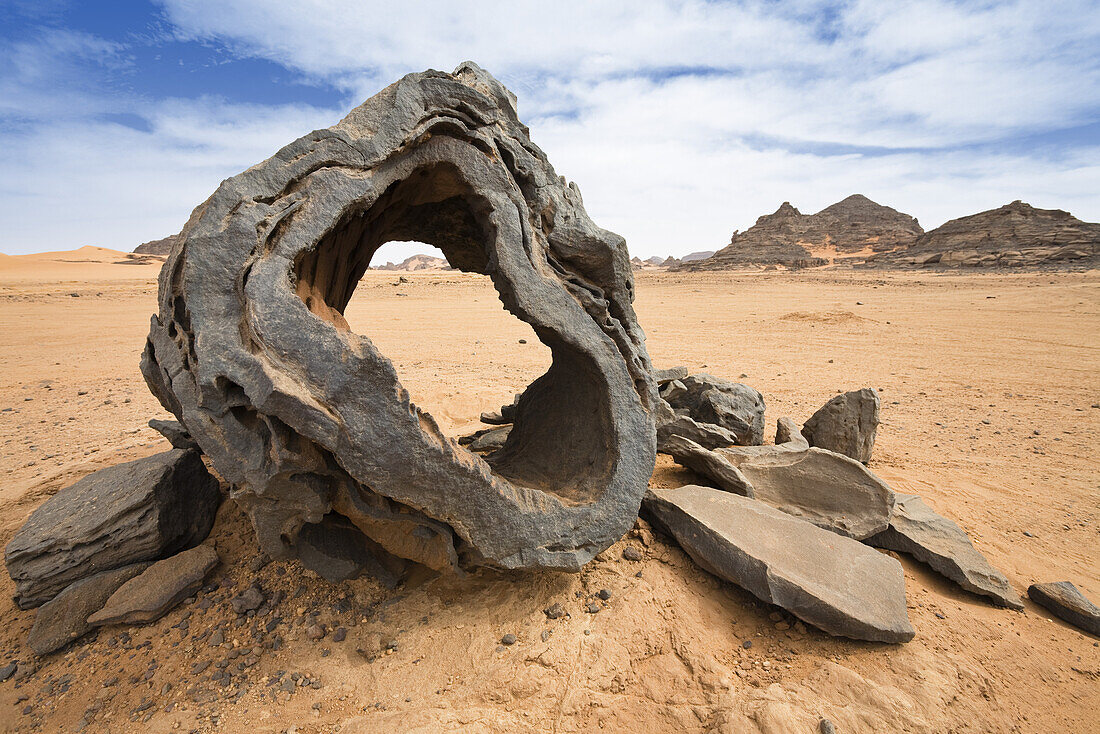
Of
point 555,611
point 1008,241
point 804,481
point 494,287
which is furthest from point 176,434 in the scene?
point 1008,241

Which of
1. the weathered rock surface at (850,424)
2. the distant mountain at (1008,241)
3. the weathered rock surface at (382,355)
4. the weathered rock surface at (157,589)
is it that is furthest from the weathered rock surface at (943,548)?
the distant mountain at (1008,241)

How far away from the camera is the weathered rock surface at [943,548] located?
10.0 ft

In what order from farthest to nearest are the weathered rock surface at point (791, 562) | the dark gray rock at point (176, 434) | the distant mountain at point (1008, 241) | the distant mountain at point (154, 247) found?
the distant mountain at point (154, 247)
the distant mountain at point (1008, 241)
the dark gray rock at point (176, 434)
the weathered rock surface at point (791, 562)

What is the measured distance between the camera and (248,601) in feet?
9.05

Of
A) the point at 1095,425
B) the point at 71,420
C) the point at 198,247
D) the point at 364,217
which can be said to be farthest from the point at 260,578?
the point at 1095,425

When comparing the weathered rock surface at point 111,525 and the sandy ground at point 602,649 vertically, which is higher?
the weathered rock surface at point 111,525

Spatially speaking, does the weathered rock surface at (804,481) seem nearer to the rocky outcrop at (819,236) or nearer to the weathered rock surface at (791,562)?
the weathered rock surface at (791,562)

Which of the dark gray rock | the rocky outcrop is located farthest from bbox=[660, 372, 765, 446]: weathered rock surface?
the rocky outcrop

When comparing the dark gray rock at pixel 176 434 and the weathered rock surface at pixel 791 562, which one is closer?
the weathered rock surface at pixel 791 562

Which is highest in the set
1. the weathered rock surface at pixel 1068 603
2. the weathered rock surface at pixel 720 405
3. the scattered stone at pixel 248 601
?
the weathered rock surface at pixel 720 405

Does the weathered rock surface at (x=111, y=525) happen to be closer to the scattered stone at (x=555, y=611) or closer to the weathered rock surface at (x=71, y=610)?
the weathered rock surface at (x=71, y=610)

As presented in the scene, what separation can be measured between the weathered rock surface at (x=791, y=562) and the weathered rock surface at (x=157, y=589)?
2608 mm

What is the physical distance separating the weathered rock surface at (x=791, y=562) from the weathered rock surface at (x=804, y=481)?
29cm

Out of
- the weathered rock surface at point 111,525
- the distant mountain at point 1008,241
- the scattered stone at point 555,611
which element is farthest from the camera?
the distant mountain at point 1008,241
